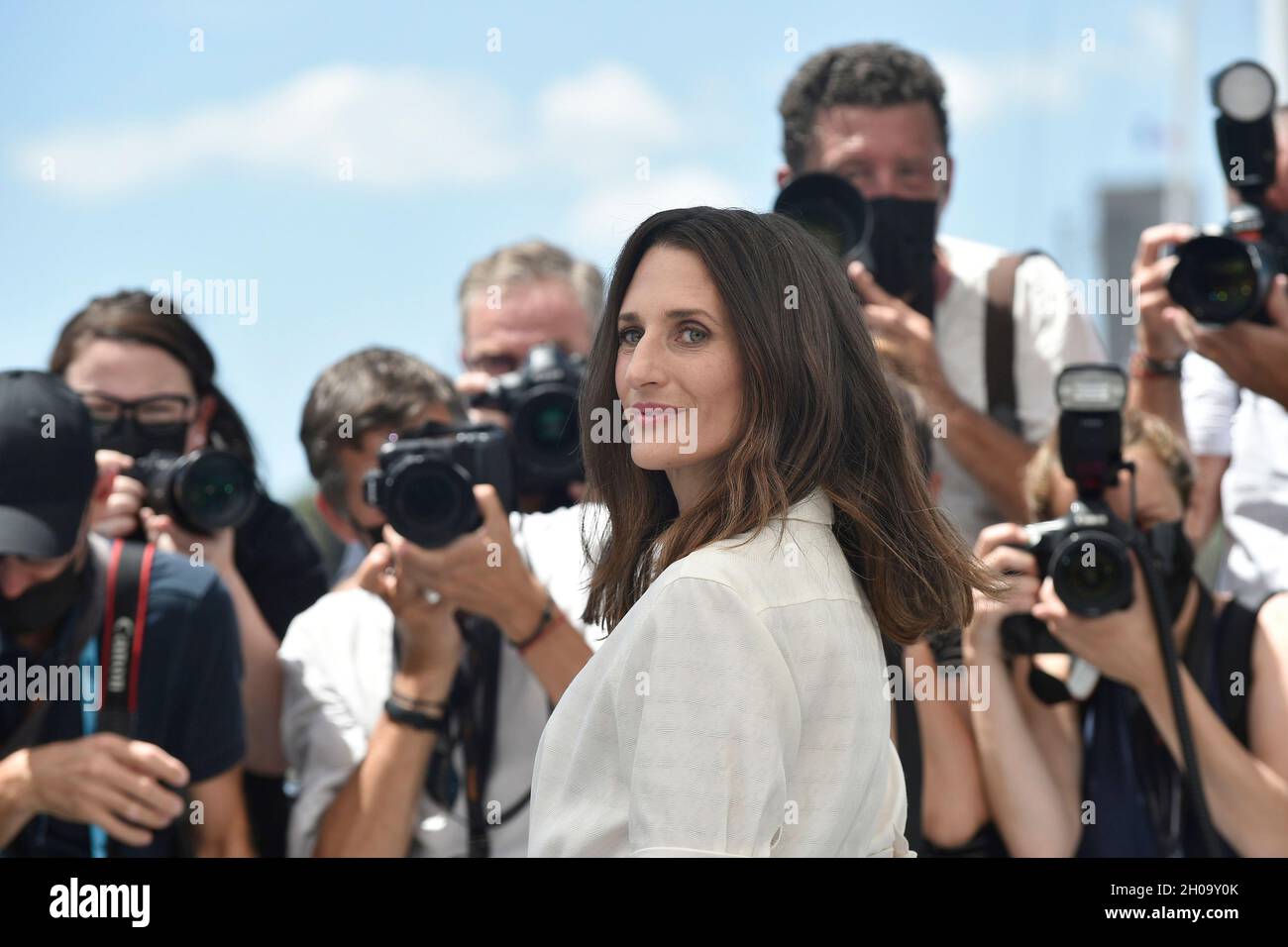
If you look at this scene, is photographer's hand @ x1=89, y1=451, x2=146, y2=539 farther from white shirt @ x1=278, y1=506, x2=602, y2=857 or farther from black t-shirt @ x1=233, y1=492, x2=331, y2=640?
white shirt @ x1=278, y1=506, x2=602, y2=857

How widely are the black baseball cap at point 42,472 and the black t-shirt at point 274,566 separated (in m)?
0.52

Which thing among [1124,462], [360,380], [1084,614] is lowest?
[1084,614]

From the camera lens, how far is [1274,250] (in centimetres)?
309

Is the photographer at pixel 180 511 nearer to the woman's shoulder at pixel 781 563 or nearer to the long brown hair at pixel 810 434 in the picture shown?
the long brown hair at pixel 810 434

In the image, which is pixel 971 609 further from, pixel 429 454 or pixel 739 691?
pixel 429 454

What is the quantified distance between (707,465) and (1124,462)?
57.4 inches

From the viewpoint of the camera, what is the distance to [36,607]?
281 cm

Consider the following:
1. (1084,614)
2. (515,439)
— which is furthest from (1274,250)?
(515,439)

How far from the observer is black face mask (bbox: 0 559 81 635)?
2805 millimetres

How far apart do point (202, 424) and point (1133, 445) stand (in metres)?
1.97

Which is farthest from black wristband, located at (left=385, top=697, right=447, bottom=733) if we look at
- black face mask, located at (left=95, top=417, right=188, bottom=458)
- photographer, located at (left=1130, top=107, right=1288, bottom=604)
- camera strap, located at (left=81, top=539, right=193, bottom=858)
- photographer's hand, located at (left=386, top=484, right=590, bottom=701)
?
photographer, located at (left=1130, top=107, right=1288, bottom=604)

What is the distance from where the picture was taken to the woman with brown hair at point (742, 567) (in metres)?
1.54

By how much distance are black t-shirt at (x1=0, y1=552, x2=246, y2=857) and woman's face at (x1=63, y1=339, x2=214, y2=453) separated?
46cm
